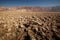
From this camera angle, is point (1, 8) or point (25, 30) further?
point (1, 8)

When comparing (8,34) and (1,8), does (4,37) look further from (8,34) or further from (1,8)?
(1,8)

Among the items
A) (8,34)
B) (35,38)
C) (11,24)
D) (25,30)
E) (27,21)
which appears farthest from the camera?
(27,21)

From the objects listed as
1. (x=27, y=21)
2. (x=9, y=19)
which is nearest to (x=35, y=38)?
(x=27, y=21)

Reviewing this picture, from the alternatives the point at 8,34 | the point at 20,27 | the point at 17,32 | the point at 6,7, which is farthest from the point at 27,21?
the point at 6,7

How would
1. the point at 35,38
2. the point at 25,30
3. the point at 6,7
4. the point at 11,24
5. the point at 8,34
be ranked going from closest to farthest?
the point at 35,38 → the point at 8,34 → the point at 25,30 → the point at 11,24 → the point at 6,7

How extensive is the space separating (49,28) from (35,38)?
1.61ft

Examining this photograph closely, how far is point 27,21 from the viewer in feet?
7.15

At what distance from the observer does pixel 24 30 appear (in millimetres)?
1889

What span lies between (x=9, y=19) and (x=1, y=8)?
0.80 m

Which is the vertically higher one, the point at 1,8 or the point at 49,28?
the point at 1,8

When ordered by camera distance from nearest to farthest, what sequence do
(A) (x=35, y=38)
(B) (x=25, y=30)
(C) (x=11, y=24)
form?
1. (A) (x=35, y=38)
2. (B) (x=25, y=30)
3. (C) (x=11, y=24)

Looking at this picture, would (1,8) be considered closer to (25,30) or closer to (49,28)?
(25,30)

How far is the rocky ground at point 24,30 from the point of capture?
1662 millimetres

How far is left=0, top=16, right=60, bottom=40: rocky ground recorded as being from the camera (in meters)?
1.66
